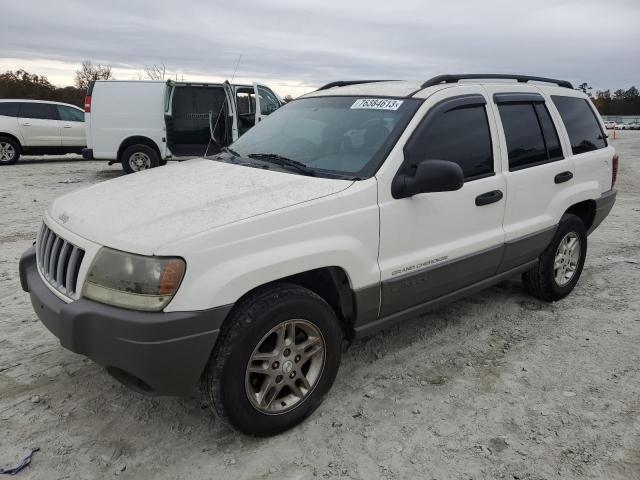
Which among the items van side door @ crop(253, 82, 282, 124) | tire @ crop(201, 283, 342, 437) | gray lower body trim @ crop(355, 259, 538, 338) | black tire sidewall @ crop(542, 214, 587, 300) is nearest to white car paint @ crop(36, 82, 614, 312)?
tire @ crop(201, 283, 342, 437)

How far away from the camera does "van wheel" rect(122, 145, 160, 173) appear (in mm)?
11148

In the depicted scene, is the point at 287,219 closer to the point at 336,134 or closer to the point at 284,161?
the point at 284,161

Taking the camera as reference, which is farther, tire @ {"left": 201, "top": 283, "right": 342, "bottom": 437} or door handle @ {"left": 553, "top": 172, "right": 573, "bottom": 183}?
door handle @ {"left": 553, "top": 172, "right": 573, "bottom": 183}

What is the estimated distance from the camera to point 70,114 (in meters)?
14.3

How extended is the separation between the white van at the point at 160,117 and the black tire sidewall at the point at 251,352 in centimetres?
840

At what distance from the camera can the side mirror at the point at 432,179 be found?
111 inches

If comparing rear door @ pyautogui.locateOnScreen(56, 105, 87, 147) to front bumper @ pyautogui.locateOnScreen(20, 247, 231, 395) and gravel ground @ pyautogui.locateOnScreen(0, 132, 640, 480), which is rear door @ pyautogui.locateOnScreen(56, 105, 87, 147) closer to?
gravel ground @ pyautogui.locateOnScreen(0, 132, 640, 480)

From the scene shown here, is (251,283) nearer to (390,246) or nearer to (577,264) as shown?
(390,246)

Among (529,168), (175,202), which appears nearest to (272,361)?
(175,202)

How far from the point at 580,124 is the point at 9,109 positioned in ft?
44.9

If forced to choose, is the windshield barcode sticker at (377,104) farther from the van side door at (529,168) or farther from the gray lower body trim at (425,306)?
the gray lower body trim at (425,306)

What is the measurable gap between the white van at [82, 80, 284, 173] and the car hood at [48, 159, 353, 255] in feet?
25.2

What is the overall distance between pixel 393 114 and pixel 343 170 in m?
0.54

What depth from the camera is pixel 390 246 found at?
297 centimetres
